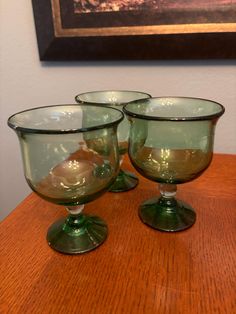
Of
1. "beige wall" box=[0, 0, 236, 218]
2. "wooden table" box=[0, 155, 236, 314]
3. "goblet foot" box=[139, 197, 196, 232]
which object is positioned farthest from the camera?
"beige wall" box=[0, 0, 236, 218]

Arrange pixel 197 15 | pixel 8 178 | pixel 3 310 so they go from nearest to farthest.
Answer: pixel 3 310 → pixel 197 15 → pixel 8 178

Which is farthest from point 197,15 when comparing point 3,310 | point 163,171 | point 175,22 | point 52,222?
point 3,310

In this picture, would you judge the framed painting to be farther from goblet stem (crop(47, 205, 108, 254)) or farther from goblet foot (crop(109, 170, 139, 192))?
goblet stem (crop(47, 205, 108, 254))

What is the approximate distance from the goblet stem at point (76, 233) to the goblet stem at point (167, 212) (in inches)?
3.0

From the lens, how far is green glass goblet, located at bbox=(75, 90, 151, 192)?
23.1 inches

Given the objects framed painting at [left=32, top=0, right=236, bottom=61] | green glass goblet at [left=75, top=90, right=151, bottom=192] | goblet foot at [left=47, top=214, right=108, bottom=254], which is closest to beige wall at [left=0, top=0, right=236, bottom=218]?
framed painting at [left=32, top=0, right=236, bottom=61]

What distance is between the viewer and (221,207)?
525mm

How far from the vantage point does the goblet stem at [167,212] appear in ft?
1.56

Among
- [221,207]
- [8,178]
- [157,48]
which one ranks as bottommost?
[8,178]

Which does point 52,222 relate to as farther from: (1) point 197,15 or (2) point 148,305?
(1) point 197,15

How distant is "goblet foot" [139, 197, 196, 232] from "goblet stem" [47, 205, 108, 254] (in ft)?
0.25

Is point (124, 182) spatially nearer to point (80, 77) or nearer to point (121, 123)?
point (121, 123)

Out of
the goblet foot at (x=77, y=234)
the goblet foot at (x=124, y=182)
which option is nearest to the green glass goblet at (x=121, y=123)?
the goblet foot at (x=124, y=182)

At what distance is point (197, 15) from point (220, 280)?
564 mm
